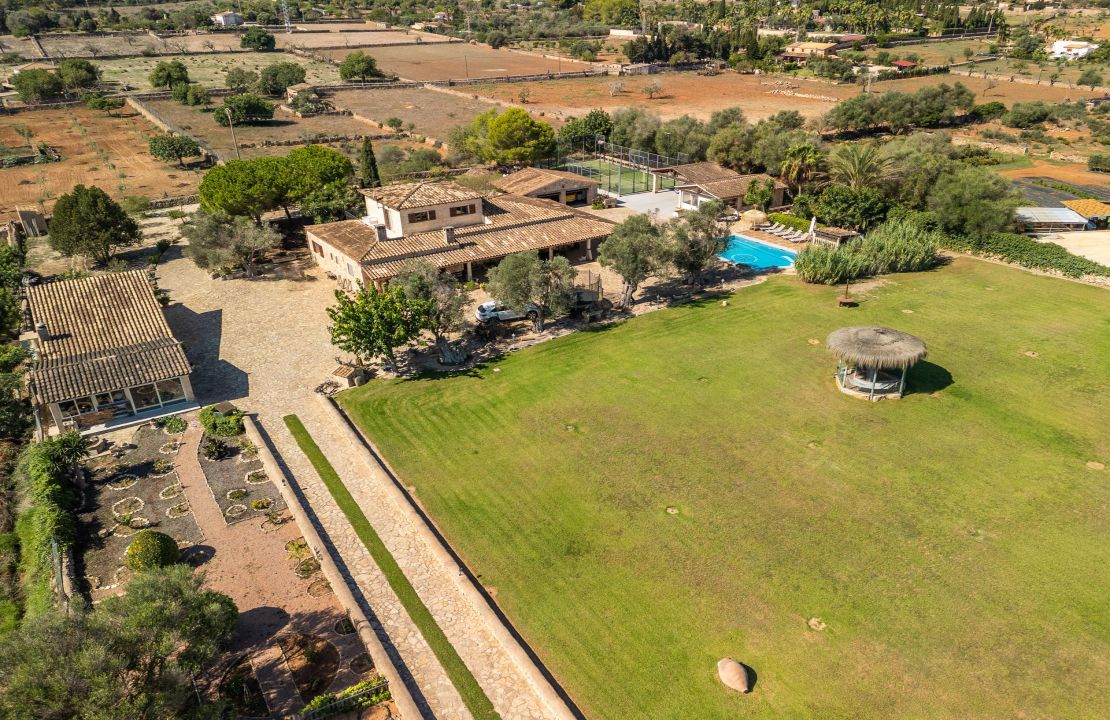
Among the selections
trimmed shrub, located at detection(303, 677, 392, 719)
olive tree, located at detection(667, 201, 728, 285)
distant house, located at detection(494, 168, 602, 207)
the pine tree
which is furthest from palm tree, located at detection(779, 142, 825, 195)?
trimmed shrub, located at detection(303, 677, 392, 719)

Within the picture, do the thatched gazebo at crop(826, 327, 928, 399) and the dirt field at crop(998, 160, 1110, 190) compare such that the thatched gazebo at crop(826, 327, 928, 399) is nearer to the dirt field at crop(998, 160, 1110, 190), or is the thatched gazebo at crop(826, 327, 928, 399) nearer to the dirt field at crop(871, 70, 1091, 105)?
the dirt field at crop(998, 160, 1110, 190)

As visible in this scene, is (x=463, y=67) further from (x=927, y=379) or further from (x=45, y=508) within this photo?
(x=45, y=508)

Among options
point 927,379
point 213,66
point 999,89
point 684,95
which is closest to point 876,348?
point 927,379

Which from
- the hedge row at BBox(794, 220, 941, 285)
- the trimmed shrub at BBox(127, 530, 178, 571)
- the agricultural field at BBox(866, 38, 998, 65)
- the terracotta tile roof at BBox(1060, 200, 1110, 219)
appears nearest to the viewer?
the trimmed shrub at BBox(127, 530, 178, 571)

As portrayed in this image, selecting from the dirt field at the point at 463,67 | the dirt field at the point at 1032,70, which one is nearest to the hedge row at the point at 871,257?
the dirt field at the point at 1032,70

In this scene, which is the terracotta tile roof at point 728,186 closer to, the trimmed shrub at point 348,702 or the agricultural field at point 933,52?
the trimmed shrub at point 348,702

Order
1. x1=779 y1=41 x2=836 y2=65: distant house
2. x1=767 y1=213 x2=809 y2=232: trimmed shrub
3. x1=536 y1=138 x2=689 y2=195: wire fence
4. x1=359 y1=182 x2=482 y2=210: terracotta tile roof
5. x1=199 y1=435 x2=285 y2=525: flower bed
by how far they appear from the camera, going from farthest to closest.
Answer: x1=779 y1=41 x2=836 y2=65: distant house → x1=536 y1=138 x2=689 y2=195: wire fence → x1=767 y1=213 x2=809 y2=232: trimmed shrub → x1=359 y1=182 x2=482 y2=210: terracotta tile roof → x1=199 y1=435 x2=285 y2=525: flower bed

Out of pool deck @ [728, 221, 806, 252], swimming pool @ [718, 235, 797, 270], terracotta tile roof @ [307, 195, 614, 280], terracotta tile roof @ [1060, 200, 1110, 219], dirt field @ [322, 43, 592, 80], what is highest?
dirt field @ [322, 43, 592, 80]

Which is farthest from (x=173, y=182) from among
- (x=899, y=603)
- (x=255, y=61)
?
(x=255, y=61)
